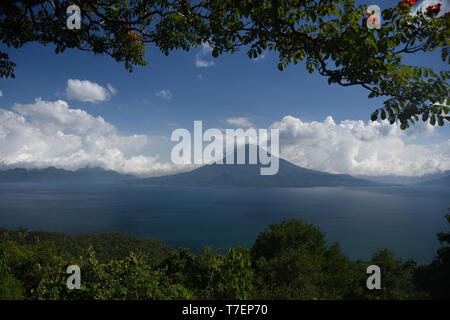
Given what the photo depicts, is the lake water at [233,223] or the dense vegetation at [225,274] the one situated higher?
the dense vegetation at [225,274]

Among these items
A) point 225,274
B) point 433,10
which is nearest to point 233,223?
→ point 225,274

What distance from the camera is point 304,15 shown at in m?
2.30

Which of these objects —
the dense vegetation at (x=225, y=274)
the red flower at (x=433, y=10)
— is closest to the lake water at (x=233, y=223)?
the dense vegetation at (x=225, y=274)

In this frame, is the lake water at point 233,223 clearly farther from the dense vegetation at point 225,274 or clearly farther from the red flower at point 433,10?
the red flower at point 433,10

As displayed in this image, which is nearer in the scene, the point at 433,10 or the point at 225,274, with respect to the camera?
the point at 433,10

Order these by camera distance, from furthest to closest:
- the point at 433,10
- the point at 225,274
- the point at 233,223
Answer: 1. the point at 233,223
2. the point at 225,274
3. the point at 433,10

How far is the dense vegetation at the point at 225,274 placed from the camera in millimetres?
3635

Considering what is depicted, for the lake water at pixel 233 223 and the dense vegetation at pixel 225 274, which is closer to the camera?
the dense vegetation at pixel 225 274

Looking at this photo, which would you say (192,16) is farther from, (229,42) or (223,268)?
(223,268)

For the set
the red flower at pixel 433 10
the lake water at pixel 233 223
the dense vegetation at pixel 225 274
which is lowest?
the lake water at pixel 233 223

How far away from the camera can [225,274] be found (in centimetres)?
361

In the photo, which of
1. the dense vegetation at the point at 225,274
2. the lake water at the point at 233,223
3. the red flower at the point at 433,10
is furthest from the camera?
the lake water at the point at 233,223

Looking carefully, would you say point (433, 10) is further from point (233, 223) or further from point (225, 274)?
point (233, 223)
